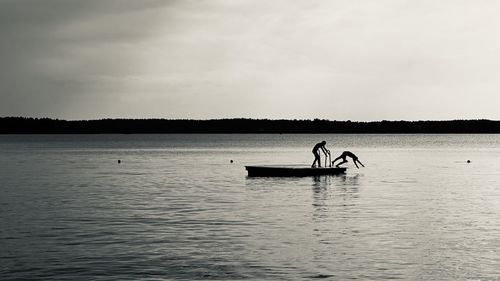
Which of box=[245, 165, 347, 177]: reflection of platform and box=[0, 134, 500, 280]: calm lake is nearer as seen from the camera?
box=[0, 134, 500, 280]: calm lake

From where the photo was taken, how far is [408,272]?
23375 millimetres

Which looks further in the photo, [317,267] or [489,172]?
[489,172]

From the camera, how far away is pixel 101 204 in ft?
148

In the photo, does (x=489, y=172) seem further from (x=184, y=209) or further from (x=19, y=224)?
(x=19, y=224)

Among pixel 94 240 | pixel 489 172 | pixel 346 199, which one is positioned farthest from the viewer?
pixel 489 172

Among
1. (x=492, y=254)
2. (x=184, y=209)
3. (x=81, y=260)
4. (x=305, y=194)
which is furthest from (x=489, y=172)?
(x=81, y=260)

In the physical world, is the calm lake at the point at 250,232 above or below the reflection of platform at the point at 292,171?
below

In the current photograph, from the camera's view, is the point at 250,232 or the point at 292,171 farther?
the point at 292,171

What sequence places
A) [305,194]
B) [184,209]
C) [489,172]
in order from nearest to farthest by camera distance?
1. [184,209]
2. [305,194]
3. [489,172]

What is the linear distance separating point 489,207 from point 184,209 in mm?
17431

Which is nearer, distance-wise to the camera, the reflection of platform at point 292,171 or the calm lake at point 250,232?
the calm lake at point 250,232

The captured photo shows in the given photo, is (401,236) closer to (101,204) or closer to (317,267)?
(317,267)

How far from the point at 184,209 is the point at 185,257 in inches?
628

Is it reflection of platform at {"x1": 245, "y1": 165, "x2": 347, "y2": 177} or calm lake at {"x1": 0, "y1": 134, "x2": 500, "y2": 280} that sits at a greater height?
reflection of platform at {"x1": 245, "y1": 165, "x2": 347, "y2": 177}
